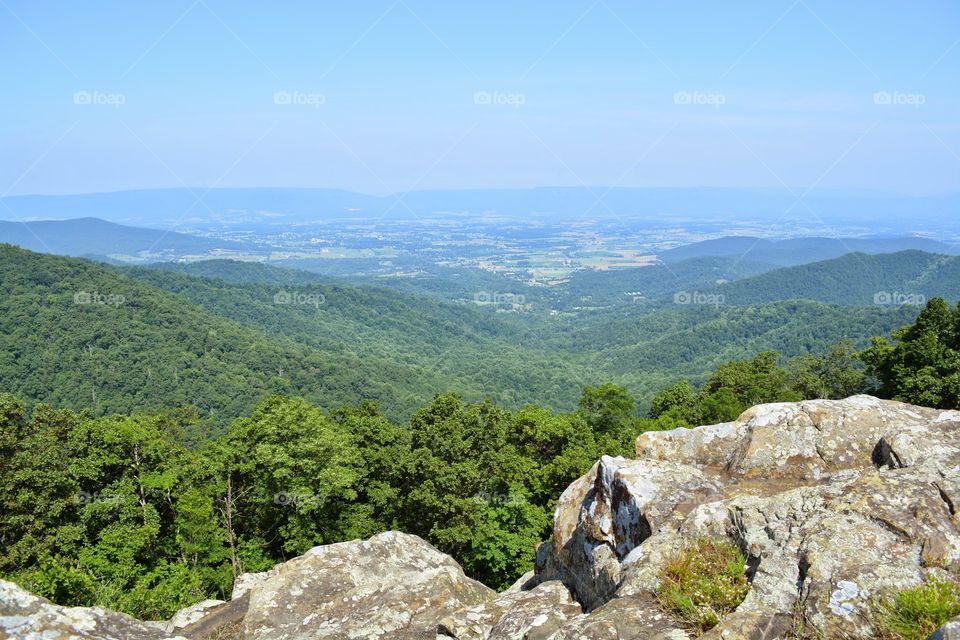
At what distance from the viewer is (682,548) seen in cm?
788

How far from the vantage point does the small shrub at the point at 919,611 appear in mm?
5344

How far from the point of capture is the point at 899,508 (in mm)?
7082

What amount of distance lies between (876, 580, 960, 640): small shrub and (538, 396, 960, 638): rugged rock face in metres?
0.20

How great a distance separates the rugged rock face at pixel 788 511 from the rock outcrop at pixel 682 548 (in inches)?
0.9

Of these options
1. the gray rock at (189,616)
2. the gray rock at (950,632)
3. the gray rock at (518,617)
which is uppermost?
the gray rock at (950,632)

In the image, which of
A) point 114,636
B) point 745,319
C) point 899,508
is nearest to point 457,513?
point 114,636

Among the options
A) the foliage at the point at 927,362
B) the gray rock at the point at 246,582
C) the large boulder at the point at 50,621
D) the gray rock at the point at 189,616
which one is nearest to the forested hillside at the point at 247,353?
the gray rock at the point at 246,582

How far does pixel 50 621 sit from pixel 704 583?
8.15m

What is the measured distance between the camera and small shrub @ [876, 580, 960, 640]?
210 inches

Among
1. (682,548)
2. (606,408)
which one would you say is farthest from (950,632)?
(606,408)

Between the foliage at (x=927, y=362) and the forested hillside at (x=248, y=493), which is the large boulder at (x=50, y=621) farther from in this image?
the foliage at (x=927, y=362)

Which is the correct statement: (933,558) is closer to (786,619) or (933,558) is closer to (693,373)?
(786,619)

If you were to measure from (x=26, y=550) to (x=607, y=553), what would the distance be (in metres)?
21.6

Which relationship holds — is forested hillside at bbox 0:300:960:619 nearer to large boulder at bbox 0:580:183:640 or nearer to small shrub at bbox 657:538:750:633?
large boulder at bbox 0:580:183:640
